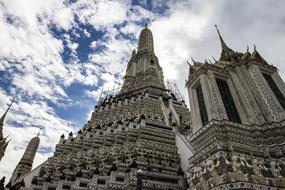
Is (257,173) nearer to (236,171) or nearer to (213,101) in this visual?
(236,171)

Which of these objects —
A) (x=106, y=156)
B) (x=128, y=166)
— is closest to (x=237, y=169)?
(x=128, y=166)

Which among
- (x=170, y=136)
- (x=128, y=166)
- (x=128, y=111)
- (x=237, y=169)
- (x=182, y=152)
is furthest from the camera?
(x=128, y=111)

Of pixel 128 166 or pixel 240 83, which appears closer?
pixel 240 83

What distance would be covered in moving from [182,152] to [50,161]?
1361 centimetres

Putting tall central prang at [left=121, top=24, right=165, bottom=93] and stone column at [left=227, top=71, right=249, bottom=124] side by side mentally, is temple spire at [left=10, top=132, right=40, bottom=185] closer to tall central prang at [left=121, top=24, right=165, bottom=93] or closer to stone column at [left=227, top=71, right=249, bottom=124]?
tall central prang at [left=121, top=24, right=165, bottom=93]

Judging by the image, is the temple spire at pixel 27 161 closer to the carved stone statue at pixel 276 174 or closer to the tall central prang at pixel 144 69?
the tall central prang at pixel 144 69

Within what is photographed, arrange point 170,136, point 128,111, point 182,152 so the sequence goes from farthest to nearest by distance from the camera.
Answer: point 128,111 < point 170,136 < point 182,152

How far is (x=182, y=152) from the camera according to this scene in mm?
19969

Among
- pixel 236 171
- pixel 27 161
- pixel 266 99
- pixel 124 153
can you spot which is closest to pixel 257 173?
pixel 236 171

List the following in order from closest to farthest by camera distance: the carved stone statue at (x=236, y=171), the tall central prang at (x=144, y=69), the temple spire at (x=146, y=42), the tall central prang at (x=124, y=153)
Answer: the carved stone statue at (x=236, y=171) → the tall central prang at (x=124, y=153) → the tall central prang at (x=144, y=69) → the temple spire at (x=146, y=42)

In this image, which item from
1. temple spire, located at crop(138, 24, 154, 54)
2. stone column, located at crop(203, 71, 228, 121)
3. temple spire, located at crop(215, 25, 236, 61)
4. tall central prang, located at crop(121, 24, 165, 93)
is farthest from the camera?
temple spire, located at crop(138, 24, 154, 54)

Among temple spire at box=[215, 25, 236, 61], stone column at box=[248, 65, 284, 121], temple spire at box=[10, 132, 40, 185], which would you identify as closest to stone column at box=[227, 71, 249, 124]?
stone column at box=[248, 65, 284, 121]

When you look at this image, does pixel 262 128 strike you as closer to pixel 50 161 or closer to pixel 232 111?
pixel 232 111

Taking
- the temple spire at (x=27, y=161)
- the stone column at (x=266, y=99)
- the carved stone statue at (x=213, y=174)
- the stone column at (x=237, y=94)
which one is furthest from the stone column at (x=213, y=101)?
the temple spire at (x=27, y=161)
